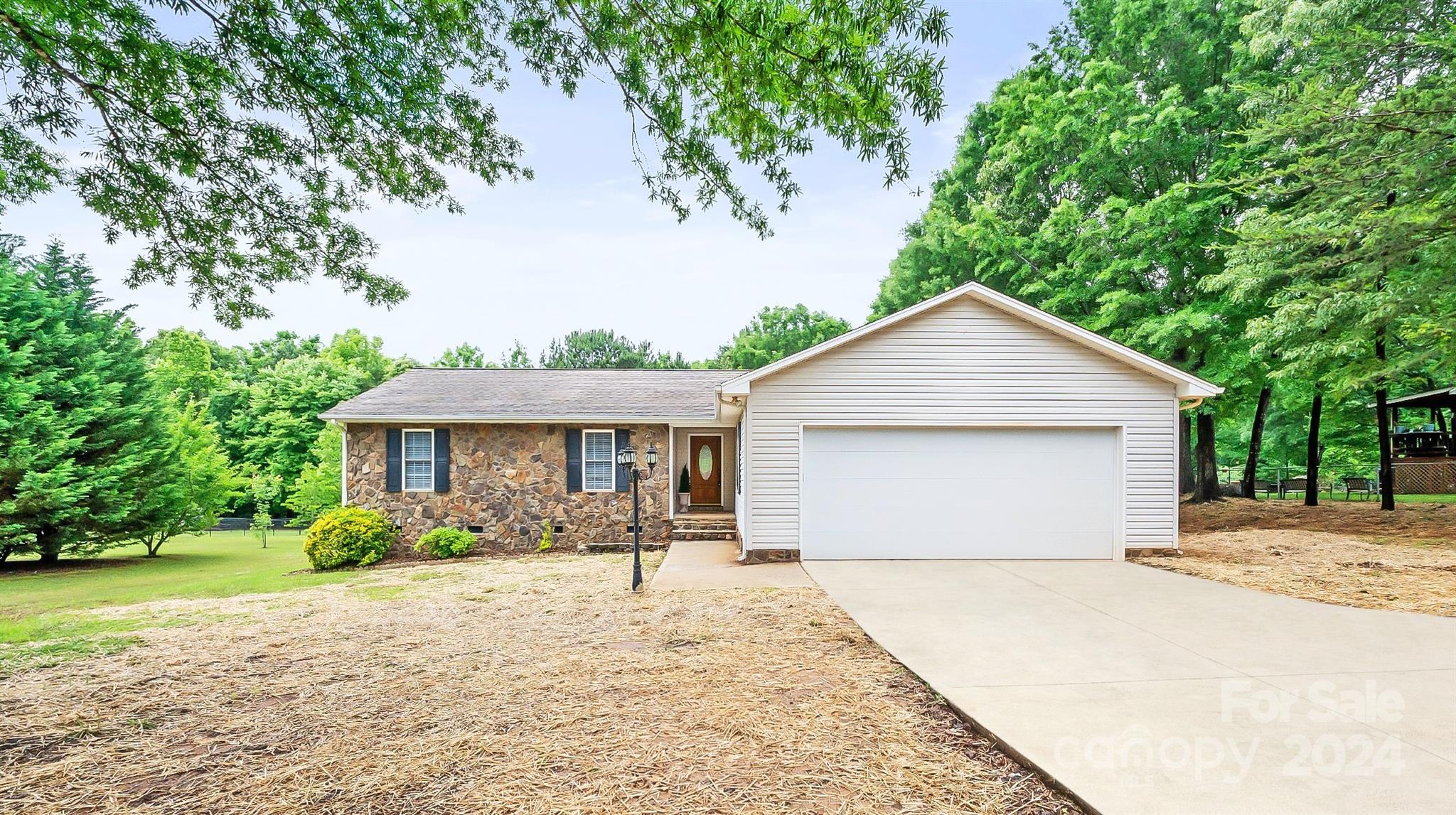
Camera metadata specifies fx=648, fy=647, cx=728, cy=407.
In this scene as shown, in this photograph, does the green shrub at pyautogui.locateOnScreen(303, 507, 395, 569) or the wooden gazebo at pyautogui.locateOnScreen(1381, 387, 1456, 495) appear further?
the wooden gazebo at pyautogui.locateOnScreen(1381, 387, 1456, 495)

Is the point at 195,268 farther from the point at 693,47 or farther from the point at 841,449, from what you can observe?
the point at 841,449

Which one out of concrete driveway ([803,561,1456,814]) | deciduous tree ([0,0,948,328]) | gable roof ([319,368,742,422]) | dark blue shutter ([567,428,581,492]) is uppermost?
deciduous tree ([0,0,948,328])

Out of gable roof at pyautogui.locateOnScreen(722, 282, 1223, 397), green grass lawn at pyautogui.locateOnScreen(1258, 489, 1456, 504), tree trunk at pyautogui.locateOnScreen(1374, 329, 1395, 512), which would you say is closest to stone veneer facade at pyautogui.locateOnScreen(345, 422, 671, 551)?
gable roof at pyautogui.locateOnScreen(722, 282, 1223, 397)

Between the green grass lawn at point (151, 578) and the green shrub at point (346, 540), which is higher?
the green shrub at point (346, 540)

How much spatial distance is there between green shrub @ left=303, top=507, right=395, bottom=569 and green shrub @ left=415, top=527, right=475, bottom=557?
0.72 m

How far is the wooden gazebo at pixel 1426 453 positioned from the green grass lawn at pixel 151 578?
27.5 metres

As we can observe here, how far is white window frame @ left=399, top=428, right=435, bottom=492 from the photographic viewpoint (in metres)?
13.0

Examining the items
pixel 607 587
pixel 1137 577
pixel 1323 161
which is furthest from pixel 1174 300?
pixel 607 587

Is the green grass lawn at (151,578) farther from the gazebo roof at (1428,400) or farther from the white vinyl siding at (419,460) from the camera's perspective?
the gazebo roof at (1428,400)

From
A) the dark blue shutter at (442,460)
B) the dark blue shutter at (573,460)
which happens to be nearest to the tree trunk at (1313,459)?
the dark blue shutter at (573,460)

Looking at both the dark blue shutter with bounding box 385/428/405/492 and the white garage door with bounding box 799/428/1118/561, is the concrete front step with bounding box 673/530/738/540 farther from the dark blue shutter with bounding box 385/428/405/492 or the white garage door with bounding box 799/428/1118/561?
the dark blue shutter with bounding box 385/428/405/492

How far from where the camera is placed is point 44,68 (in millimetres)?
4723

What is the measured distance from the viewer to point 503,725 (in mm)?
3689

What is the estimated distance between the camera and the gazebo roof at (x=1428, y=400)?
1838cm
